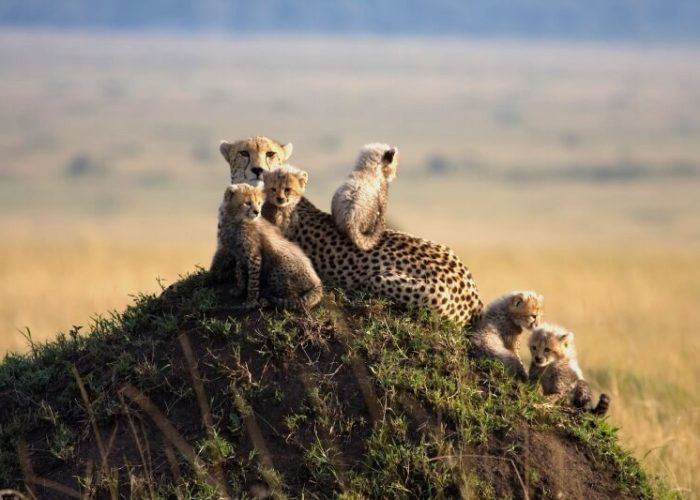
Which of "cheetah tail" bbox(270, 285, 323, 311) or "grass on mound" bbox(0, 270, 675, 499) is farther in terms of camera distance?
"cheetah tail" bbox(270, 285, 323, 311)

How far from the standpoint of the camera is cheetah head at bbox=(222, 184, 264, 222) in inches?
247

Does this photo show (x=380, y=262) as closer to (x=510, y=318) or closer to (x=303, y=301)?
(x=303, y=301)

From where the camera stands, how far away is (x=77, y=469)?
5734mm

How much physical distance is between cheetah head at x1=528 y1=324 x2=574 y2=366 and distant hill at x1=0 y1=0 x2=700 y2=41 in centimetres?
18046

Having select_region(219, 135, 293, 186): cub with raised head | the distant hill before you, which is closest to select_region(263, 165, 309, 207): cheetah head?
select_region(219, 135, 293, 186): cub with raised head

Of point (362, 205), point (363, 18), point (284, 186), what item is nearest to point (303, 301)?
point (284, 186)

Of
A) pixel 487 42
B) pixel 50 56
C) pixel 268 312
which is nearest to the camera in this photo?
pixel 268 312

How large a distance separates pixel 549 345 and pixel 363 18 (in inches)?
7736

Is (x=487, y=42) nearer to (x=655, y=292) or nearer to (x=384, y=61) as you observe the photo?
(x=384, y=61)

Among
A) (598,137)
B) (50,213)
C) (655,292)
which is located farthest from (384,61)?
(655,292)

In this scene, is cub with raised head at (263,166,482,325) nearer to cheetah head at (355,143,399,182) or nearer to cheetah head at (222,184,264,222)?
cheetah head at (222,184,264,222)

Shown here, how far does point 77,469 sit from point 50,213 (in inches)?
1963

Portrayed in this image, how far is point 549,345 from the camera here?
20.9ft

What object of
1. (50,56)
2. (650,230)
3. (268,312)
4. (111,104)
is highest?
(50,56)
